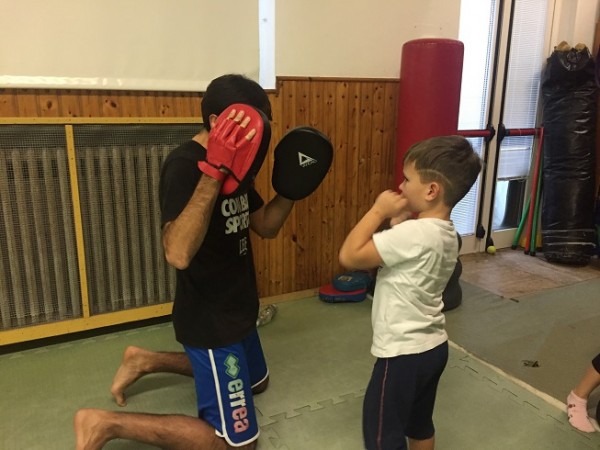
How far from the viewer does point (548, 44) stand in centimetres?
434

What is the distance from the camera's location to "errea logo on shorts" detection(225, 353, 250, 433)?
1.71 m

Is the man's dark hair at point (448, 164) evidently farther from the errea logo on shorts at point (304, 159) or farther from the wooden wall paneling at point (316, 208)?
the wooden wall paneling at point (316, 208)

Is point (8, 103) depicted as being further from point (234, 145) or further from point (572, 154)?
point (572, 154)

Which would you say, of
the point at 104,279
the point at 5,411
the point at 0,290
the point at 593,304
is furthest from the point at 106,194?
the point at 593,304

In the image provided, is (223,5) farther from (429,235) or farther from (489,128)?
(489,128)

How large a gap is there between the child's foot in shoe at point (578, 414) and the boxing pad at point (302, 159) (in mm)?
1408

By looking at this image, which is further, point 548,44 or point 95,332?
point 548,44

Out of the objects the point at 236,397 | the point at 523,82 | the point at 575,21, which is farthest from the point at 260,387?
the point at 575,21

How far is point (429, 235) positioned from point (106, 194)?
6.08 ft

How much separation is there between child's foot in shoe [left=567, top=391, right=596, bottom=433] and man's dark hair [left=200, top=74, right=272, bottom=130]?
1732 millimetres

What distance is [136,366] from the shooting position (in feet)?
6.95

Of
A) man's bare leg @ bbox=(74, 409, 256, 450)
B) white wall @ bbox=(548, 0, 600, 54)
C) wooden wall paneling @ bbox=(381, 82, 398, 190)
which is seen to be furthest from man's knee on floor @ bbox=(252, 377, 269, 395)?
white wall @ bbox=(548, 0, 600, 54)

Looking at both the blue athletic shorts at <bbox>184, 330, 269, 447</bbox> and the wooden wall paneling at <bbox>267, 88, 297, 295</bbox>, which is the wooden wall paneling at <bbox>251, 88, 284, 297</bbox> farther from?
the blue athletic shorts at <bbox>184, 330, 269, 447</bbox>

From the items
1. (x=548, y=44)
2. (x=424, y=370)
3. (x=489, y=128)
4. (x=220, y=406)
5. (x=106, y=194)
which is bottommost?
(x=220, y=406)
